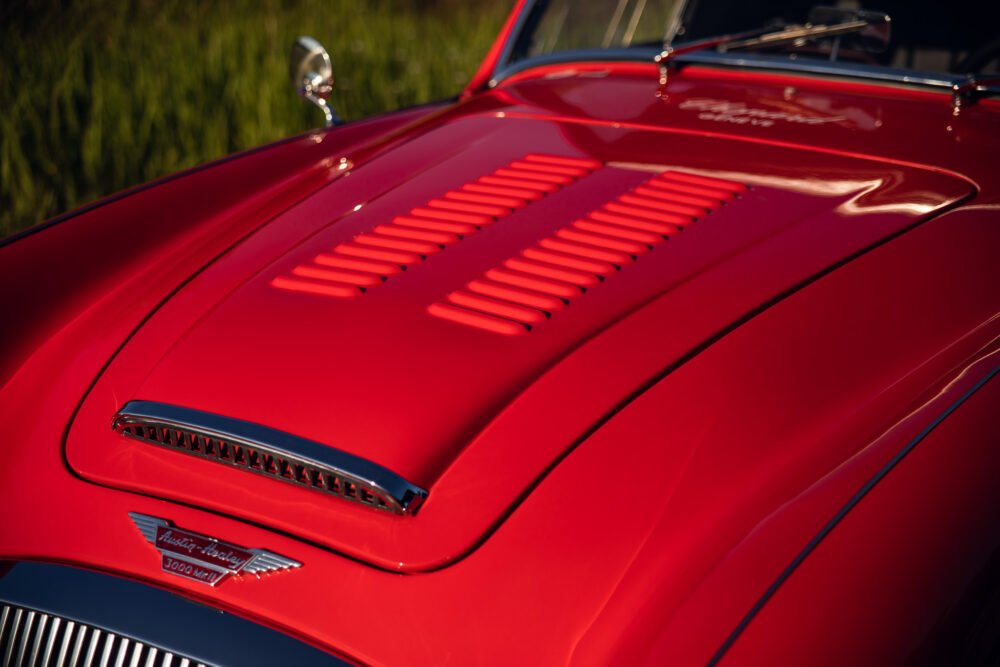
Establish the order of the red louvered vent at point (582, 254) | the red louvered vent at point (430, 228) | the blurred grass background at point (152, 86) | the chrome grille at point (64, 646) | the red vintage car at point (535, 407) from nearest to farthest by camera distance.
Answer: the red vintage car at point (535, 407) < the chrome grille at point (64, 646) < the red louvered vent at point (582, 254) < the red louvered vent at point (430, 228) < the blurred grass background at point (152, 86)

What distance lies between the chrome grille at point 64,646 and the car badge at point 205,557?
0.10m

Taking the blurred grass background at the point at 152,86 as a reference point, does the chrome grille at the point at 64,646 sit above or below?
below

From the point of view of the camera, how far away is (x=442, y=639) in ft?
4.39

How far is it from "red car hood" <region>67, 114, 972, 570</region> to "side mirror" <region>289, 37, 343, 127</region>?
A: 65 cm

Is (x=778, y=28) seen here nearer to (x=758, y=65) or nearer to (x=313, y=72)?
(x=758, y=65)

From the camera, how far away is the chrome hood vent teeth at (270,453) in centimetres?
147

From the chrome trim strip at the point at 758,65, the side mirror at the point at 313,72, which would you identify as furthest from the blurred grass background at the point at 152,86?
the chrome trim strip at the point at 758,65

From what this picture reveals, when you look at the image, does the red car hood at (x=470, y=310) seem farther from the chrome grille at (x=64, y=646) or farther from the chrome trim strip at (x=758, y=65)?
the chrome trim strip at (x=758, y=65)

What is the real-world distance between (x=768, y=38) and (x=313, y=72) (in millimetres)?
1140

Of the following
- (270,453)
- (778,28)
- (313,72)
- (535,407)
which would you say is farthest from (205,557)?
(778,28)

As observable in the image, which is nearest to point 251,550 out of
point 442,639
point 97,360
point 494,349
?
point 442,639

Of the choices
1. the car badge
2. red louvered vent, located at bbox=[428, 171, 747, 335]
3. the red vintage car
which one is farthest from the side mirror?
the car badge

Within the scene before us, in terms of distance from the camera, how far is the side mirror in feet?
9.43

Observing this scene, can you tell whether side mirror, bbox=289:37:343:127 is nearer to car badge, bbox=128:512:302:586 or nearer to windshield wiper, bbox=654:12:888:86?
windshield wiper, bbox=654:12:888:86
